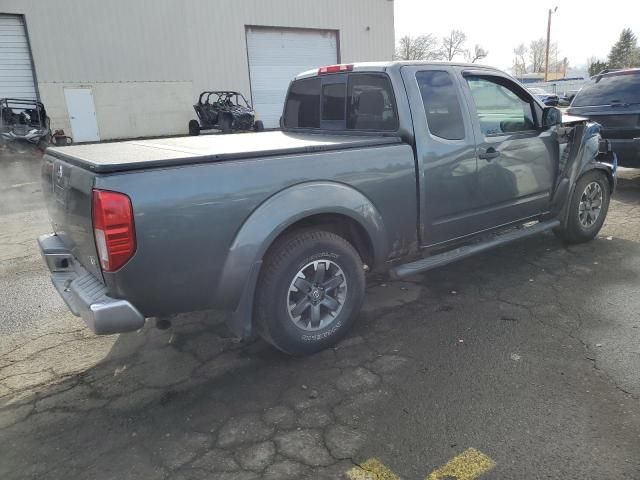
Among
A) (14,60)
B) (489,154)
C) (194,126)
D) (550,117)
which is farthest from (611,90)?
(14,60)

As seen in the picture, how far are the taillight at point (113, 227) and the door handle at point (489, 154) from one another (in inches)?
112

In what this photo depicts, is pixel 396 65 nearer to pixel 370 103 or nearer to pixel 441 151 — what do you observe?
pixel 370 103

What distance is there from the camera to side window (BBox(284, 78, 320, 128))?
4.73 m

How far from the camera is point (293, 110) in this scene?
512 cm

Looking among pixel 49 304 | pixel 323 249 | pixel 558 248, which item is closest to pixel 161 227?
pixel 323 249

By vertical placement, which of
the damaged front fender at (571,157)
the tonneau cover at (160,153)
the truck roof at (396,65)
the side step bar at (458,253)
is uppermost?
the truck roof at (396,65)

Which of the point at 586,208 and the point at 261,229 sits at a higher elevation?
the point at 261,229

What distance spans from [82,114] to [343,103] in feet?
60.0

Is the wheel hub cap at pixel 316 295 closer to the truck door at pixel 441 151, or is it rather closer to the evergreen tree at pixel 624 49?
the truck door at pixel 441 151

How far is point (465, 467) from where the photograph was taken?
2359 millimetres

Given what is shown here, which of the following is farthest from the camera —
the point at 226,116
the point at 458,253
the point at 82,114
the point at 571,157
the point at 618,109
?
the point at 82,114

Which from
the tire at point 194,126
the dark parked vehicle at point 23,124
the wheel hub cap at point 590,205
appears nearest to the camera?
the wheel hub cap at point 590,205

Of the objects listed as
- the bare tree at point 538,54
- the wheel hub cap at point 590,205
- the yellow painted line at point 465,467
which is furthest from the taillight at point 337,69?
the bare tree at point 538,54

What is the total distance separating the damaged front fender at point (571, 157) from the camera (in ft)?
16.4
